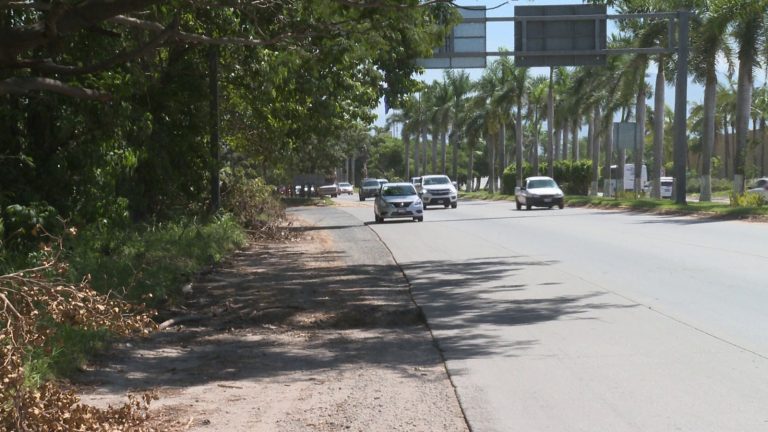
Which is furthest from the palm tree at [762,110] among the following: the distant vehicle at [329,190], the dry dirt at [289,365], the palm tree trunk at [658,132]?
the dry dirt at [289,365]

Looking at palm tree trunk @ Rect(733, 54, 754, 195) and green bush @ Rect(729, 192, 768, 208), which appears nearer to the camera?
green bush @ Rect(729, 192, 768, 208)

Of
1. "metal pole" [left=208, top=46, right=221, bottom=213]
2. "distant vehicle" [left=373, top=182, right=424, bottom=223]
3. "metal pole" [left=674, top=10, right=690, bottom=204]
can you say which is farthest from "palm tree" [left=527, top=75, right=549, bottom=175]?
"metal pole" [left=208, top=46, right=221, bottom=213]

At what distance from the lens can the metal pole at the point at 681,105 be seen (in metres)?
34.8

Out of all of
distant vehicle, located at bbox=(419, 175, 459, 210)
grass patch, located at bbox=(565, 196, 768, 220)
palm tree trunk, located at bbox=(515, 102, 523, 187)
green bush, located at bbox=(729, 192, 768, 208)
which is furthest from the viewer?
palm tree trunk, located at bbox=(515, 102, 523, 187)

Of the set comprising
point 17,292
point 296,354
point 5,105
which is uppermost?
point 5,105

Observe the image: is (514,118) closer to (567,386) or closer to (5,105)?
(5,105)

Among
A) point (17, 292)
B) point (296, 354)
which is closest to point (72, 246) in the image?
point (296, 354)

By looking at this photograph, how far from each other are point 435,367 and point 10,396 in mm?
4268

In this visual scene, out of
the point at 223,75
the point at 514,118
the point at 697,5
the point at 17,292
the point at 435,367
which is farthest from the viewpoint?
the point at 514,118

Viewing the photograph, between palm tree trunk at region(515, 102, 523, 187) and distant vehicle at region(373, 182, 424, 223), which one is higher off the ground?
palm tree trunk at region(515, 102, 523, 187)

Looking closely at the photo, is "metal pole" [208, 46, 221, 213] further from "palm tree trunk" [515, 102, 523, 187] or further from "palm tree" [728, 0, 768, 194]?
"palm tree trunk" [515, 102, 523, 187]

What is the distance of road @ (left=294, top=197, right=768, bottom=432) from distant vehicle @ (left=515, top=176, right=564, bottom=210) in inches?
880

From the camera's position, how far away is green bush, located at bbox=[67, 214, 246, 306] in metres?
13.1

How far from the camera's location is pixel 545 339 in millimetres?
9734
